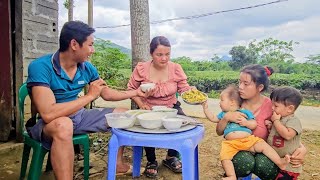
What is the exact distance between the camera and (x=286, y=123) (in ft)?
7.44

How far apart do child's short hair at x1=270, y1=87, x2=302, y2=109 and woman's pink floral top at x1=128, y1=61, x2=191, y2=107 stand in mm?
1061

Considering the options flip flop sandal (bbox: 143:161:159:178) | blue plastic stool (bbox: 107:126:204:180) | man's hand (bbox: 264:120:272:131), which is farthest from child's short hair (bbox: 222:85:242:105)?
flip flop sandal (bbox: 143:161:159:178)

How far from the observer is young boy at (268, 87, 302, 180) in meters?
2.23

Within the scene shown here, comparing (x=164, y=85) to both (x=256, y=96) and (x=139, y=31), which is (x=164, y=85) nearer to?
(x=256, y=96)

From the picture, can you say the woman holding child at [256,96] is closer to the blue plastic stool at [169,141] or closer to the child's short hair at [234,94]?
the child's short hair at [234,94]

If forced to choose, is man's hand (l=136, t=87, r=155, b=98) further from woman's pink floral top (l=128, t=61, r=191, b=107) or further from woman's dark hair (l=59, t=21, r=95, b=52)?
woman's dark hair (l=59, t=21, r=95, b=52)

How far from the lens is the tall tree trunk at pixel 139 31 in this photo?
4242 mm

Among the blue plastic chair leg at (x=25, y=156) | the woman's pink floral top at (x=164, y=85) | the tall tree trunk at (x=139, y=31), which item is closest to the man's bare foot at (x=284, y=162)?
the woman's pink floral top at (x=164, y=85)

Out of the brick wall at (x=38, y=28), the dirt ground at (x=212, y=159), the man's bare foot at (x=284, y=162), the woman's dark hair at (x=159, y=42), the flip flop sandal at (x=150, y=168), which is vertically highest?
the brick wall at (x=38, y=28)

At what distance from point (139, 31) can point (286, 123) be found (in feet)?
8.39

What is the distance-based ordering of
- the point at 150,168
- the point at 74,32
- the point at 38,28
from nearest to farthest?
the point at 74,32 < the point at 150,168 < the point at 38,28

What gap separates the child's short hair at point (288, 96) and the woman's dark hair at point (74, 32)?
1.53 m

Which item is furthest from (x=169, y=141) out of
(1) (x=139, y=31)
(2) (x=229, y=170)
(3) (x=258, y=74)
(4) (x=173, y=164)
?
(1) (x=139, y=31)

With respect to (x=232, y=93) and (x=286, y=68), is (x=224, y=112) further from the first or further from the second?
(x=286, y=68)
